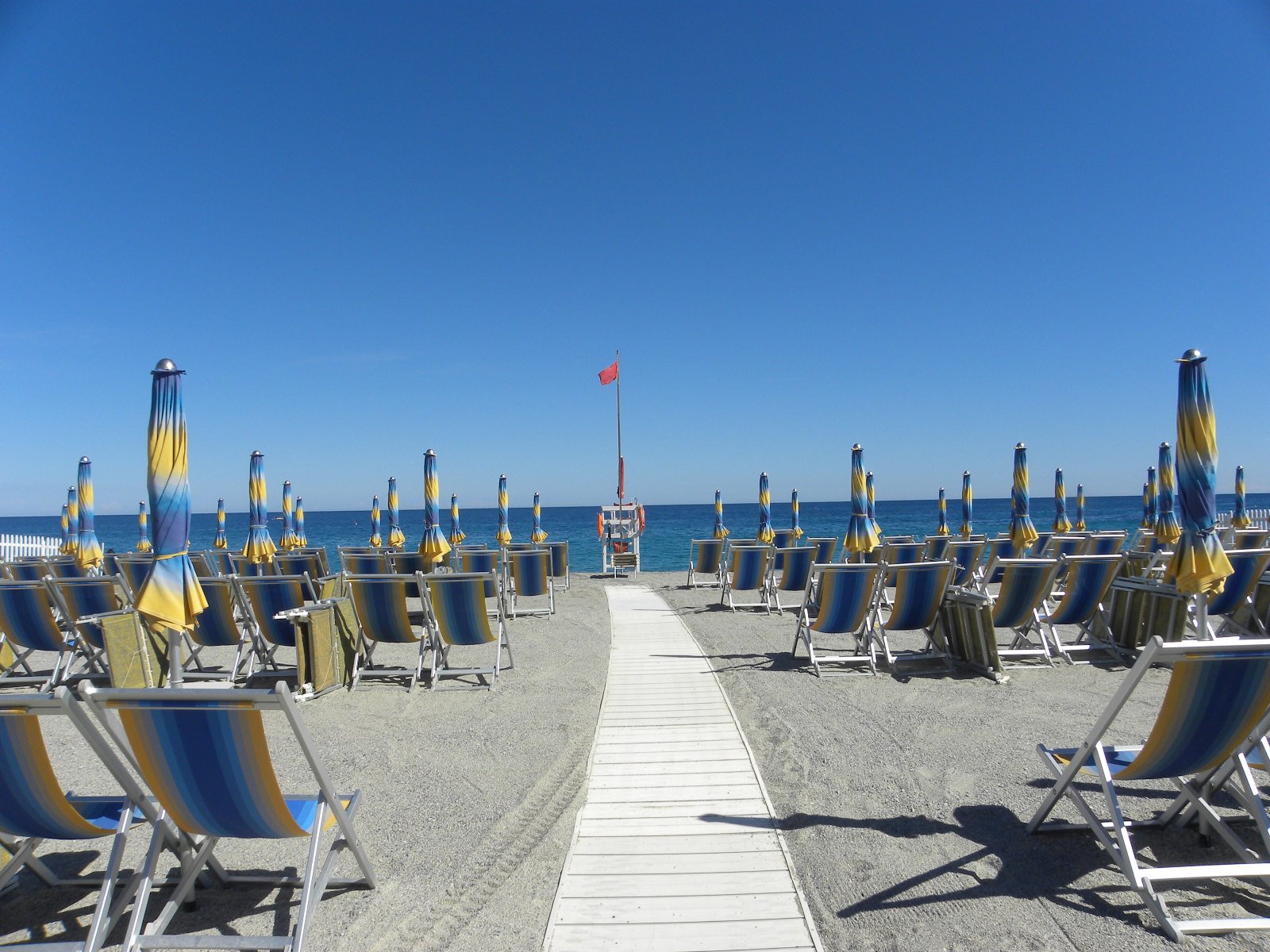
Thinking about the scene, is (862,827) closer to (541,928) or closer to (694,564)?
(541,928)

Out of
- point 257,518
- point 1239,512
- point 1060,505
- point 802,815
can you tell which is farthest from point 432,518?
point 1239,512

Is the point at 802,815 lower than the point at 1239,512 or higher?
lower

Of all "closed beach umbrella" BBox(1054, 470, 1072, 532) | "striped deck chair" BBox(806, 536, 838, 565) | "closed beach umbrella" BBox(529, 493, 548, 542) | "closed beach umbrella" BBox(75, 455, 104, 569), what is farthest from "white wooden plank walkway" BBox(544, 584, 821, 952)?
"closed beach umbrella" BBox(1054, 470, 1072, 532)

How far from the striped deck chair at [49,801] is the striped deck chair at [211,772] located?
7 cm

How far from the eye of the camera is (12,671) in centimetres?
683

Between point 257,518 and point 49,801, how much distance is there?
8.53 metres

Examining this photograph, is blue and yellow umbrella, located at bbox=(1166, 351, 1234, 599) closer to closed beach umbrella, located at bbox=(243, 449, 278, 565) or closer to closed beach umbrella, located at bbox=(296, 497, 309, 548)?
closed beach umbrella, located at bbox=(243, 449, 278, 565)

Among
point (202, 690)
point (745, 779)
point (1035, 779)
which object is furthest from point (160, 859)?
point (1035, 779)

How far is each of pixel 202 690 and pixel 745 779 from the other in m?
2.63

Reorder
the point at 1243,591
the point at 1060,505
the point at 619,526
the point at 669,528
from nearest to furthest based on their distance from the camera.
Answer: the point at 1243,591
the point at 1060,505
the point at 619,526
the point at 669,528

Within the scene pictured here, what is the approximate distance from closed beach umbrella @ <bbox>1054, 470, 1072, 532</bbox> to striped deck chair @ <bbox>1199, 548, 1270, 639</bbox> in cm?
812

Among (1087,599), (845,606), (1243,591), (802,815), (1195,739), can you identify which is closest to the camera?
(1195,739)

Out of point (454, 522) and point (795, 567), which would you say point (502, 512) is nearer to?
point (454, 522)

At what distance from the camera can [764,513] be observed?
13695mm
